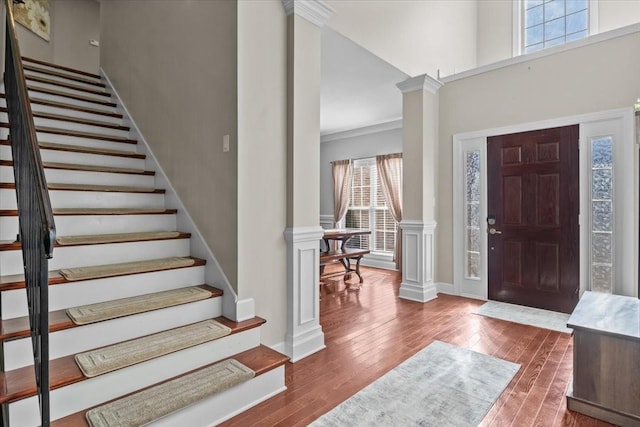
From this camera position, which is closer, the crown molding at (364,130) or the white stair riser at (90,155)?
the white stair riser at (90,155)

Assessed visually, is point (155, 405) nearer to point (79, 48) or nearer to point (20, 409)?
point (20, 409)

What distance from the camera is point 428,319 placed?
11.8 ft

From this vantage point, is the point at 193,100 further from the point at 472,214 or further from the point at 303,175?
the point at 472,214

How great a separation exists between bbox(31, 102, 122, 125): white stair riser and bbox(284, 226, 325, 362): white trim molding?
280 cm

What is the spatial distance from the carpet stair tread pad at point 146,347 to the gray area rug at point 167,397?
166 millimetres

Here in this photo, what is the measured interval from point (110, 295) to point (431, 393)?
2151mm

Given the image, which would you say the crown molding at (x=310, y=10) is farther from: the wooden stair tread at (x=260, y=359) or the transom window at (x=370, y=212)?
the transom window at (x=370, y=212)

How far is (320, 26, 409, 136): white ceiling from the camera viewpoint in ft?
12.3

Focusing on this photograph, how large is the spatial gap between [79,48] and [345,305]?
631 centimetres

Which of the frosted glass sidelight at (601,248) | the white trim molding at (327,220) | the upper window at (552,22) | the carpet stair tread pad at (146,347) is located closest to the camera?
the carpet stair tread pad at (146,347)

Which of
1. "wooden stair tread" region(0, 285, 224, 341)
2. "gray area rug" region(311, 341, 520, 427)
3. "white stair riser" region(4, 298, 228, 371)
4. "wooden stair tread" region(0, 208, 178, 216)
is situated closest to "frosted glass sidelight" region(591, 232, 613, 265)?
"gray area rug" region(311, 341, 520, 427)

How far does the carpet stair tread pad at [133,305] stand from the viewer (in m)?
1.90

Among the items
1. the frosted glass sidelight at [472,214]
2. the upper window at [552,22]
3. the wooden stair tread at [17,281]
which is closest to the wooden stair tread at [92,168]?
the wooden stair tread at [17,281]

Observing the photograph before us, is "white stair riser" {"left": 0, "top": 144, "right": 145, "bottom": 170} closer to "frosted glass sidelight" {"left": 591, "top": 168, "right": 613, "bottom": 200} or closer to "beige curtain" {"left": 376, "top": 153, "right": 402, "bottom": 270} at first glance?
"beige curtain" {"left": 376, "top": 153, "right": 402, "bottom": 270}
